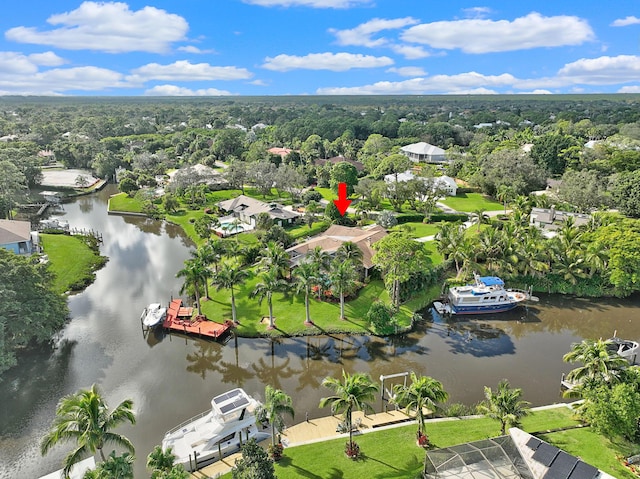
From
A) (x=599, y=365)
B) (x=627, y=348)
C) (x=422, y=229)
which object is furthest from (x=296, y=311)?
(x=422, y=229)

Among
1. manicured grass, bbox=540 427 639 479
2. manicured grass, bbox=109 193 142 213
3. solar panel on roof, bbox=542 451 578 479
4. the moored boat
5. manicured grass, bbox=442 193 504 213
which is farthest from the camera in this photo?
manicured grass, bbox=109 193 142 213

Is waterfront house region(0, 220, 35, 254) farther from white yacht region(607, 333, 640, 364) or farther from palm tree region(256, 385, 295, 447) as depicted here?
white yacht region(607, 333, 640, 364)

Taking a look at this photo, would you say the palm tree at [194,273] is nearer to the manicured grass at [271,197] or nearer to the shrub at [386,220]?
the shrub at [386,220]

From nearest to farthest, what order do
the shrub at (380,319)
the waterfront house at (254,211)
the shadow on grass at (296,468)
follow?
1. the shadow on grass at (296,468)
2. the shrub at (380,319)
3. the waterfront house at (254,211)

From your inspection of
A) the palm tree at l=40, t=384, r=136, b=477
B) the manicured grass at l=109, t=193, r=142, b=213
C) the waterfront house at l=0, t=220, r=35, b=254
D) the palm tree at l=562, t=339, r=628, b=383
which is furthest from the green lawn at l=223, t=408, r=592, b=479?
the manicured grass at l=109, t=193, r=142, b=213

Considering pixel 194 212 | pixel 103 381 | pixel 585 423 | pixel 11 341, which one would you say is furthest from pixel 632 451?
pixel 194 212

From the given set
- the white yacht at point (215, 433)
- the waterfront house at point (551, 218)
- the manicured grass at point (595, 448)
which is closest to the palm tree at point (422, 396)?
the manicured grass at point (595, 448)
